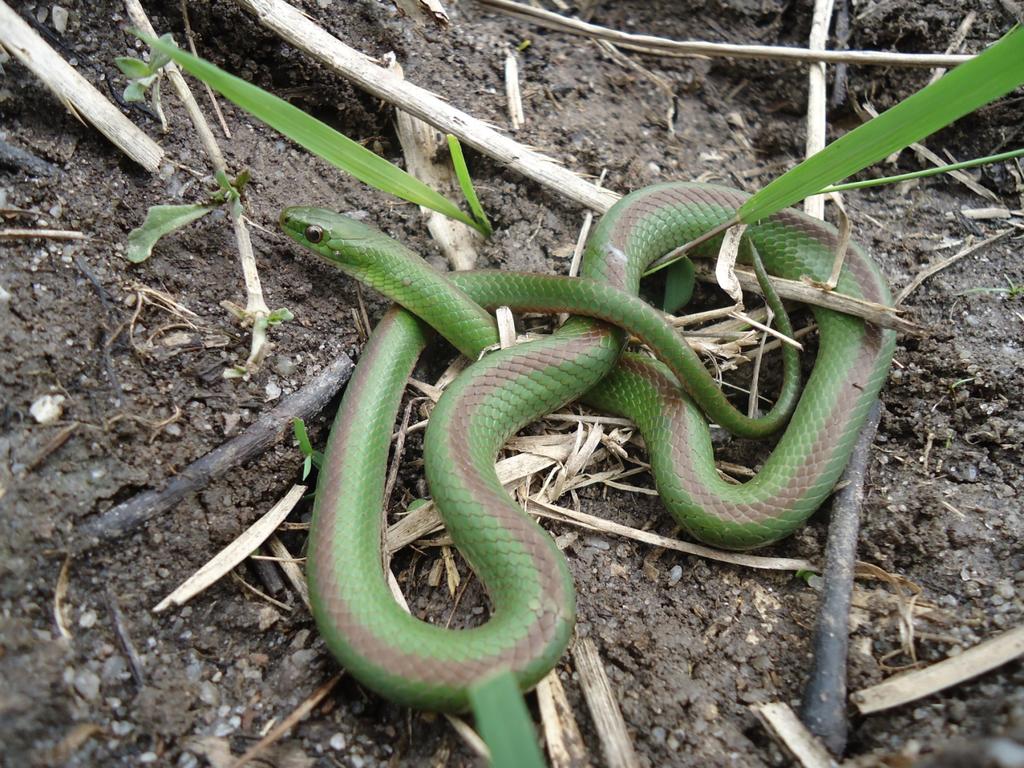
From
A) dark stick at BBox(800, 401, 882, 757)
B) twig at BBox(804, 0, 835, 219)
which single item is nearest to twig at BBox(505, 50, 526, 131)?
twig at BBox(804, 0, 835, 219)

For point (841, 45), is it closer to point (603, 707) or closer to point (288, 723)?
point (603, 707)

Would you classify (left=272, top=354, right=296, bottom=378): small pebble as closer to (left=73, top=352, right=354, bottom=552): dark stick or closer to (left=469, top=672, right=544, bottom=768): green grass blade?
(left=73, top=352, right=354, bottom=552): dark stick

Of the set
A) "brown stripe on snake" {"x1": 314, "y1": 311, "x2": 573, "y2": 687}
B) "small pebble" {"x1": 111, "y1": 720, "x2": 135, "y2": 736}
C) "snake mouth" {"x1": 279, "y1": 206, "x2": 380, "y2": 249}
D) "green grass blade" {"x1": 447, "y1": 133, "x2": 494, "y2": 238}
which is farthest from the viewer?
"green grass blade" {"x1": 447, "y1": 133, "x2": 494, "y2": 238}

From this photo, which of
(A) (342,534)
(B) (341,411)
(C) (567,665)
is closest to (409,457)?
(B) (341,411)

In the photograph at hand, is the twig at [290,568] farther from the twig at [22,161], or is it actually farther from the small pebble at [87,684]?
the twig at [22,161]

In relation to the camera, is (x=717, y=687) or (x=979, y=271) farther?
(x=979, y=271)

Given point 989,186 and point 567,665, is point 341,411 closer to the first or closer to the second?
point 567,665

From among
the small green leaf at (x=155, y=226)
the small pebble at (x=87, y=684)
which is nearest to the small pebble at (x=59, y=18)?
the small green leaf at (x=155, y=226)
